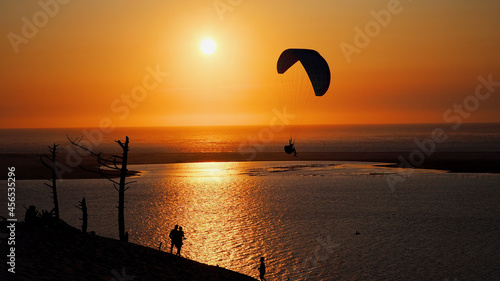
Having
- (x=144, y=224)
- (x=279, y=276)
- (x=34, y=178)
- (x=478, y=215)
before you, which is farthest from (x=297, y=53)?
(x=34, y=178)

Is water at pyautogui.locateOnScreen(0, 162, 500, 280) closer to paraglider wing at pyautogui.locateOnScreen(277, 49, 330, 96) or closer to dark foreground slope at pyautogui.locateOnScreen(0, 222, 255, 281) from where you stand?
dark foreground slope at pyautogui.locateOnScreen(0, 222, 255, 281)

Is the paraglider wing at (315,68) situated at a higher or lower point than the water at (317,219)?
higher

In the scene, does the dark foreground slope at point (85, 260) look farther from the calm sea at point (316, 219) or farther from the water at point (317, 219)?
the water at point (317, 219)

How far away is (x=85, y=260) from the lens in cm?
1489

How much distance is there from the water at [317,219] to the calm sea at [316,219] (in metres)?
0.09

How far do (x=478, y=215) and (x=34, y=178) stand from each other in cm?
5991

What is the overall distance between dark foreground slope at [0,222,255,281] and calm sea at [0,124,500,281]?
828 mm

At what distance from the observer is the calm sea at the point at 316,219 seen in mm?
27047

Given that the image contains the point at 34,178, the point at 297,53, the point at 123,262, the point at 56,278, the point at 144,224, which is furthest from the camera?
the point at 34,178

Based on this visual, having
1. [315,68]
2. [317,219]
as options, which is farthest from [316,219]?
[315,68]

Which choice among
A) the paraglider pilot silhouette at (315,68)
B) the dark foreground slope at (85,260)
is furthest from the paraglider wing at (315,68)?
the dark foreground slope at (85,260)

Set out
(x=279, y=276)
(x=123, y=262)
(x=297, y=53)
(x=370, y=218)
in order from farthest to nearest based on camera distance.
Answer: (x=370, y=218)
(x=297, y=53)
(x=279, y=276)
(x=123, y=262)

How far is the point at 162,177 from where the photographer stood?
71.4 meters

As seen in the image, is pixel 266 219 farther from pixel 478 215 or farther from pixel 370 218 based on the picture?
pixel 478 215
